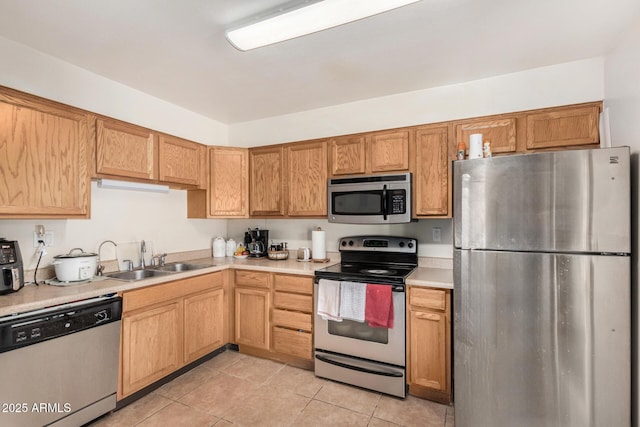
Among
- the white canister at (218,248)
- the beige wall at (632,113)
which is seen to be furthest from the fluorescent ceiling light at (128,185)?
the beige wall at (632,113)

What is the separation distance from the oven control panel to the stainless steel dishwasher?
6.49 ft

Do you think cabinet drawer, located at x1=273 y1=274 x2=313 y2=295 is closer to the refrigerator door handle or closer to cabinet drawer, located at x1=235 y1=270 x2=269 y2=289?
cabinet drawer, located at x1=235 y1=270 x2=269 y2=289

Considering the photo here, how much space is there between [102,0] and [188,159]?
1.58 metres

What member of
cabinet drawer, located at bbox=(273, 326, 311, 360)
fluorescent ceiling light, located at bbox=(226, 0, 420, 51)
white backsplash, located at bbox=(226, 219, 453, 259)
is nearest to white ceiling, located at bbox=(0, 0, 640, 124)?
fluorescent ceiling light, located at bbox=(226, 0, 420, 51)

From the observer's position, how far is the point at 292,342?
2.86 metres

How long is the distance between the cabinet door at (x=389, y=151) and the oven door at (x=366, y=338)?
1072 millimetres

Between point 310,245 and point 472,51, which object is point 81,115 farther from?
point 472,51

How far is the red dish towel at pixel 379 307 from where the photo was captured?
2.38 metres

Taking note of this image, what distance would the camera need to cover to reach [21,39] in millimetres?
2076

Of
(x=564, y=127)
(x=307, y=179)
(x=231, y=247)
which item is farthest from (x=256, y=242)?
(x=564, y=127)

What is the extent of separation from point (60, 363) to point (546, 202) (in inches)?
115

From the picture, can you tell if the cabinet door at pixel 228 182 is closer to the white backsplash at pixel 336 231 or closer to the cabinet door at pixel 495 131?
the white backsplash at pixel 336 231

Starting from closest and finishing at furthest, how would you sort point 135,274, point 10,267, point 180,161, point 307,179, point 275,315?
point 10,267, point 135,274, point 275,315, point 180,161, point 307,179

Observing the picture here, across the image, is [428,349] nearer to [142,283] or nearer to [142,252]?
[142,283]
